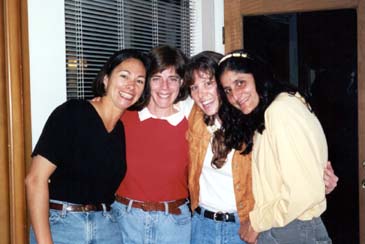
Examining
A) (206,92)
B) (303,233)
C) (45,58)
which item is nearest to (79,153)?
(45,58)

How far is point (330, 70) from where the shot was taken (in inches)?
105

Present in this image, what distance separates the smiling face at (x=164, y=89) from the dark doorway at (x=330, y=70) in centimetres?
96

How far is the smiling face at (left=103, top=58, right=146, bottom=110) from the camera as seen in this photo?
175 centimetres

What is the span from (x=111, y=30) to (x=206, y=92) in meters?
0.78

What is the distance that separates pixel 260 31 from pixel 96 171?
1711 mm

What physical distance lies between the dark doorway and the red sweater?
44.6 inches

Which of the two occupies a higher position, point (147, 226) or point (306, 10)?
point (306, 10)

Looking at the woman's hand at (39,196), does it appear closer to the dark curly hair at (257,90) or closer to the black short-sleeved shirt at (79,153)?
Answer: the black short-sleeved shirt at (79,153)

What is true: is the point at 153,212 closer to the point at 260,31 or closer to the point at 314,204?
the point at 314,204

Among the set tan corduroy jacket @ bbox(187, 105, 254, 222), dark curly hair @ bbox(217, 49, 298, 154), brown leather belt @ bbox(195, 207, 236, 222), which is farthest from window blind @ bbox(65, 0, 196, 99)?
brown leather belt @ bbox(195, 207, 236, 222)

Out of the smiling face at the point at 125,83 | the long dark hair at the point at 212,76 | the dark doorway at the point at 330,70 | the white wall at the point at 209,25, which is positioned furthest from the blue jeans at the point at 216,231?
the white wall at the point at 209,25

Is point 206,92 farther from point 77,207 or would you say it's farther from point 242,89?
point 77,207

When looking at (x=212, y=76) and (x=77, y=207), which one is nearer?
(x=77, y=207)

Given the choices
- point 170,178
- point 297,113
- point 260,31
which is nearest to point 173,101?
point 170,178
